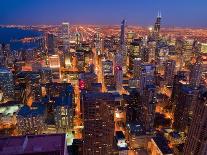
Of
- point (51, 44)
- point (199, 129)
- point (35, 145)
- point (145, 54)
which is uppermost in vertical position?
point (35, 145)

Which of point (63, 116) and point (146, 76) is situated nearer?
point (63, 116)

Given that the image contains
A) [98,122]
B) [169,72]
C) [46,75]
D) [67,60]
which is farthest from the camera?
[67,60]

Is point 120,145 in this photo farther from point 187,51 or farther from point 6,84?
point 187,51

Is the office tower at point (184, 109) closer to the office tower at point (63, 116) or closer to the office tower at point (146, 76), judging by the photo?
the office tower at point (146, 76)

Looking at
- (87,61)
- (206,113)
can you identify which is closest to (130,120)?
(206,113)

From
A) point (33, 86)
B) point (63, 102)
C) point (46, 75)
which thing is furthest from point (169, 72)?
point (33, 86)

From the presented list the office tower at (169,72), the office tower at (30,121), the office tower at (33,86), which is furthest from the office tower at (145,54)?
the office tower at (30,121)
